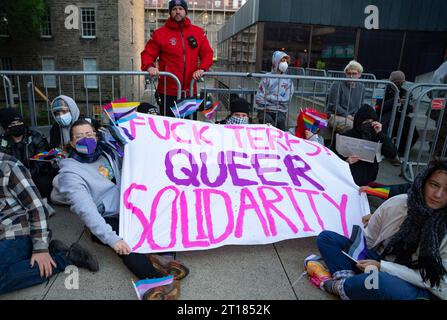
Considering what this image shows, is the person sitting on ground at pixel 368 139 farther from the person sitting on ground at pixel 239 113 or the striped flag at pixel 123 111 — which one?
the striped flag at pixel 123 111

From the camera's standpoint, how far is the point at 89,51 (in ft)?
83.8

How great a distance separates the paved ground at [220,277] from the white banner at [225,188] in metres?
0.16

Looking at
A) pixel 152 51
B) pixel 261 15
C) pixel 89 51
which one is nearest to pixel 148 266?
pixel 152 51

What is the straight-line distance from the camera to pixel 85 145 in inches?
Result: 123

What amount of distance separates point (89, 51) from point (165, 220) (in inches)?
1005

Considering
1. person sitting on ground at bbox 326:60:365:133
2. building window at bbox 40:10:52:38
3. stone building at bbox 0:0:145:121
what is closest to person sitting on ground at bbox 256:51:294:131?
person sitting on ground at bbox 326:60:365:133

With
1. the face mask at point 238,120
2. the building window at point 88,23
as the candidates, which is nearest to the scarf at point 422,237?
the face mask at point 238,120

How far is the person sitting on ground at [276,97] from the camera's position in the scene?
549cm

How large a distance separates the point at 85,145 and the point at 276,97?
10.5 feet

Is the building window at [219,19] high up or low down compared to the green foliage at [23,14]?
up

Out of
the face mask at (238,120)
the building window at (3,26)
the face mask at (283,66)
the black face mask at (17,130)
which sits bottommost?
the black face mask at (17,130)

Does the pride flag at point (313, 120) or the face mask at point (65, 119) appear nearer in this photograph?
the face mask at point (65, 119)

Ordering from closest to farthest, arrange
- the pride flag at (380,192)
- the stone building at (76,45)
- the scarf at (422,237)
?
the scarf at (422,237) → the pride flag at (380,192) → the stone building at (76,45)

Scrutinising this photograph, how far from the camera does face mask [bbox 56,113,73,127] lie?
4.03 meters
